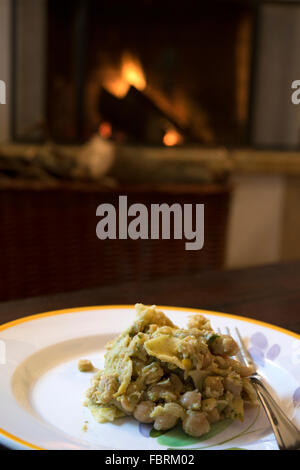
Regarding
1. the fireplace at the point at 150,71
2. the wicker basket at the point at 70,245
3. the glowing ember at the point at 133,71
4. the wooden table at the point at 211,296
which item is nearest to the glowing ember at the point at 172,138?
the fireplace at the point at 150,71

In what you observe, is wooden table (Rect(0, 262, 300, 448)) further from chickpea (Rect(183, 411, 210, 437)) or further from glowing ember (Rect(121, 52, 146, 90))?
glowing ember (Rect(121, 52, 146, 90))

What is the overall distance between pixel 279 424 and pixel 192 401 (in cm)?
7

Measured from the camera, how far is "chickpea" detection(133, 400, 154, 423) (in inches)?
17.0

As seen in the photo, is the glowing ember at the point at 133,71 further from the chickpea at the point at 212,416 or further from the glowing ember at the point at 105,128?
the chickpea at the point at 212,416

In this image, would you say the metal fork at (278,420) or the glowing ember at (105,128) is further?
the glowing ember at (105,128)

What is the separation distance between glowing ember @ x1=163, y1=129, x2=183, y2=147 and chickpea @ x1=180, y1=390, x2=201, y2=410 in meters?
2.56

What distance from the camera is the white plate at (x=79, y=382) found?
1.32 feet

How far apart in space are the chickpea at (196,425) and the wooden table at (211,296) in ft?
0.95

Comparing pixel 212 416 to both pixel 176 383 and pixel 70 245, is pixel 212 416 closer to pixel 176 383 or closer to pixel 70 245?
pixel 176 383

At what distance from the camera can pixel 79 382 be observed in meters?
0.51

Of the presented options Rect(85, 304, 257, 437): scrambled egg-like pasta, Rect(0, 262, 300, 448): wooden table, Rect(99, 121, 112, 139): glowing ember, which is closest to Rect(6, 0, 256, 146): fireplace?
Rect(99, 121, 112, 139): glowing ember

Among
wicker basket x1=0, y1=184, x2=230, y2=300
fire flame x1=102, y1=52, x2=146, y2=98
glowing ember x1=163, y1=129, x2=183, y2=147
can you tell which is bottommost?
wicker basket x1=0, y1=184, x2=230, y2=300

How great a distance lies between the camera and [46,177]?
1600 mm

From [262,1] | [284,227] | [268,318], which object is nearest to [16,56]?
[262,1]
